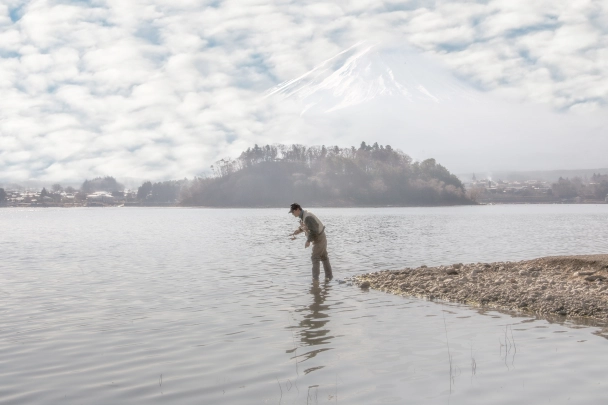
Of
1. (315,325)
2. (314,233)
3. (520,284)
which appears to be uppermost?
(314,233)

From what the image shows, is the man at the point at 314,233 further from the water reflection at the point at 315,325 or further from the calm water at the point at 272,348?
the water reflection at the point at 315,325

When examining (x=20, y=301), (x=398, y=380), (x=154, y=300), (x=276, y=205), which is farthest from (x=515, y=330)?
(x=276, y=205)

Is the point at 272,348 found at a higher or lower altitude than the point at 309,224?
lower

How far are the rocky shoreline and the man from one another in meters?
1.23

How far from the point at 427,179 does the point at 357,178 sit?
2267cm

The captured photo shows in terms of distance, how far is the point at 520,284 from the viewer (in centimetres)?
1491

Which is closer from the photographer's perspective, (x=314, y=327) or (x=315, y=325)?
(x=314, y=327)

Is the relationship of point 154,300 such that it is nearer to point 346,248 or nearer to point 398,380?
point 398,380

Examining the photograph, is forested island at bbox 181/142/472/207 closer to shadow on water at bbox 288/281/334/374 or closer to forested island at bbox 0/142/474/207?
forested island at bbox 0/142/474/207

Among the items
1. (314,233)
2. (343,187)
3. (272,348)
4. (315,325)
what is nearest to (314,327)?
(315,325)

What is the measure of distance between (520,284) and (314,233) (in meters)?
5.90

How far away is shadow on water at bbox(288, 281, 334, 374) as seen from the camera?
31.8 ft

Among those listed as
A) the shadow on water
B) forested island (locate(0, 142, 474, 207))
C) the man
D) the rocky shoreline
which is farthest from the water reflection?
forested island (locate(0, 142, 474, 207))

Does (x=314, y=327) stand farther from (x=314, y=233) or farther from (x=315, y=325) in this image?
(x=314, y=233)
